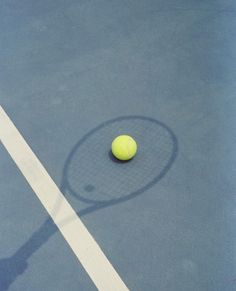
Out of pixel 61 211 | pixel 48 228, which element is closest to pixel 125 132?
pixel 61 211

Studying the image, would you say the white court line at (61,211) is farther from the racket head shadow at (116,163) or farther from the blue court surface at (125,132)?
the racket head shadow at (116,163)

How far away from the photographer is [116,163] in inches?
212

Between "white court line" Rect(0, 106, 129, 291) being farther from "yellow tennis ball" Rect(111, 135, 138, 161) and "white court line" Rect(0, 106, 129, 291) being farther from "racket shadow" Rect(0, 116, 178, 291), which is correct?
"yellow tennis ball" Rect(111, 135, 138, 161)

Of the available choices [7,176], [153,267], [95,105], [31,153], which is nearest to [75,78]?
[95,105]

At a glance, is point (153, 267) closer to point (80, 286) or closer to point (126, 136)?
point (80, 286)

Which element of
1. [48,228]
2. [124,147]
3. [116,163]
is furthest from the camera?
[116,163]

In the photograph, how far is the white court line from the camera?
14.3 ft

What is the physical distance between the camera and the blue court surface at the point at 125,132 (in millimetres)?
4492

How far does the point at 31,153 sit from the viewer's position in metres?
5.52

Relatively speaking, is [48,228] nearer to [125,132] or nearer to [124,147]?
[124,147]

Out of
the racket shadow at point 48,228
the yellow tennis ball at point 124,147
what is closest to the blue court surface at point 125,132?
the racket shadow at point 48,228

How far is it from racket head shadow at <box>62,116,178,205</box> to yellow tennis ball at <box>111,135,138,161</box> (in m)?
0.14

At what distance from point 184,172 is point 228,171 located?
0.54 meters

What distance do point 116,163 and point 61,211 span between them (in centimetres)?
96
